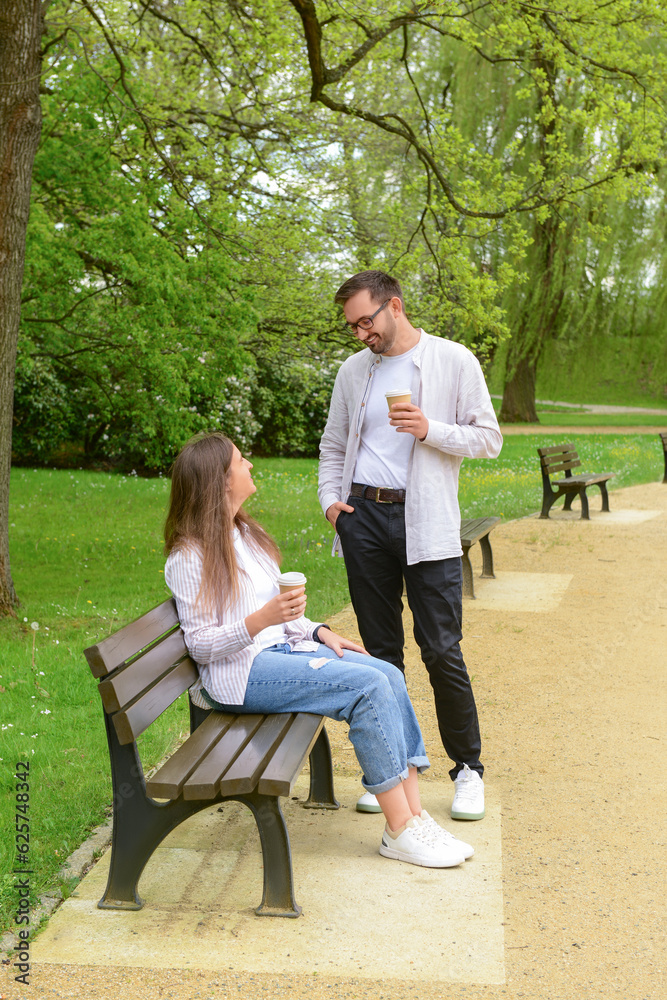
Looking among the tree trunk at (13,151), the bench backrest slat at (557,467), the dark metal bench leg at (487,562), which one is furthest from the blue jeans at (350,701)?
the bench backrest slat at (557,467)

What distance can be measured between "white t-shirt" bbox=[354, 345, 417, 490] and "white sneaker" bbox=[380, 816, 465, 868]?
3.94 ft

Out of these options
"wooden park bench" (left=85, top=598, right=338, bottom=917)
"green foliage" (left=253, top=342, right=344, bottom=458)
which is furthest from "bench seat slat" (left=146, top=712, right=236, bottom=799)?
"green foliage" (left=253, top=342, right=344, bottom=458)

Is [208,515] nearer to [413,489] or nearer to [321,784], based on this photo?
[413,489]

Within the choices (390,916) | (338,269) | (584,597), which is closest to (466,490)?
(338,269)

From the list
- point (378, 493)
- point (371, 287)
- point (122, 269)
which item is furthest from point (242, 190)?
point (378, 493)

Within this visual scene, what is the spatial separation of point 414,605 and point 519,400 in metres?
25.4

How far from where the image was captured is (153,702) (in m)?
3.05

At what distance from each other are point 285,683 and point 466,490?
11.7 m

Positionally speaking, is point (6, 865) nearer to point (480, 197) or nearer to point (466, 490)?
point (480, 197)

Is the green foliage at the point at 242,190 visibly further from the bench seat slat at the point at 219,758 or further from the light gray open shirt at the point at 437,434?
the bench seat slat at the point at 219,758

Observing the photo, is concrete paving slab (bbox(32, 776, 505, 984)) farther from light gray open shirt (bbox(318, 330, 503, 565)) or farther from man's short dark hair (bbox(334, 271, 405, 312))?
man's short dark hair (bbox(334, 271, 405, 312))

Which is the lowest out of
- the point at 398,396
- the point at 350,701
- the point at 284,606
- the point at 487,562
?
the point at 487,562

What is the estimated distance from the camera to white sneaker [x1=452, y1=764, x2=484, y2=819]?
3.67 metres

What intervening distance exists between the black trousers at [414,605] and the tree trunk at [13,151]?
3527 mm
